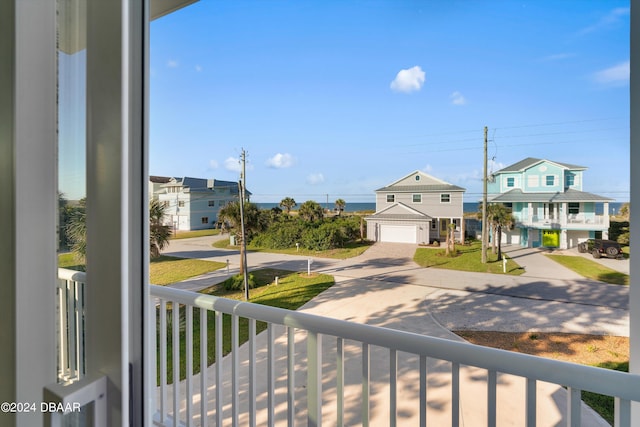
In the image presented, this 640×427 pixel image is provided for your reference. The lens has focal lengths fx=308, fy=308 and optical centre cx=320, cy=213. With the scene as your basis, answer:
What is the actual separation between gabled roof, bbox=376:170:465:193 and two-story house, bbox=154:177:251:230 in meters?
0.87

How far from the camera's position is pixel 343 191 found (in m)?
1.43

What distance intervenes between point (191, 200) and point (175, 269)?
40 centimetres

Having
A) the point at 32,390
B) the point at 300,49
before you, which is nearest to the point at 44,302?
the point at 32,390

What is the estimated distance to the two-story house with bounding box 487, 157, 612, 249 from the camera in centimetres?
102

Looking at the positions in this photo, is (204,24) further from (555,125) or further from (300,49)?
(555,125)

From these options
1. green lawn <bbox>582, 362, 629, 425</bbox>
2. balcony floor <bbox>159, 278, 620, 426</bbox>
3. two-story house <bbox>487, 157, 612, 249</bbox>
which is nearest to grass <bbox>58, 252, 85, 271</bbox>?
balcony floor <bbox>159, 278, 620, 426</bbox>

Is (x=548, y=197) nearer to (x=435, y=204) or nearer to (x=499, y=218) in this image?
(x=499, y=218)

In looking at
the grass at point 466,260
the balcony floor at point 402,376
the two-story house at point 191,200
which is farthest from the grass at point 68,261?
the grass at point 466,260

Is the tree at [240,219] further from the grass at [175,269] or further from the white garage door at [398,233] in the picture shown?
the white garage door at [398,233]

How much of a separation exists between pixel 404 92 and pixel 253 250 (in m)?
1.07

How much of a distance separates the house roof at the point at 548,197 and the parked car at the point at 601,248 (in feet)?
0.45

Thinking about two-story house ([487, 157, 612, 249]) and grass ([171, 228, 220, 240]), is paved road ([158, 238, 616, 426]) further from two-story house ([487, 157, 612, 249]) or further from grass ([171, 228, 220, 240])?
grass ([171, 228, 220, 240])

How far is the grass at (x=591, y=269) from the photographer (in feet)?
3.14

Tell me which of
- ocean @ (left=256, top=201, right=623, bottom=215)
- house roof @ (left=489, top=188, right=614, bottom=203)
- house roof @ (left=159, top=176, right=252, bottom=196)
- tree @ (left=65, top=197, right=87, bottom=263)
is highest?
house roof @ (left=159, top=176, right=252, bottom=196)
